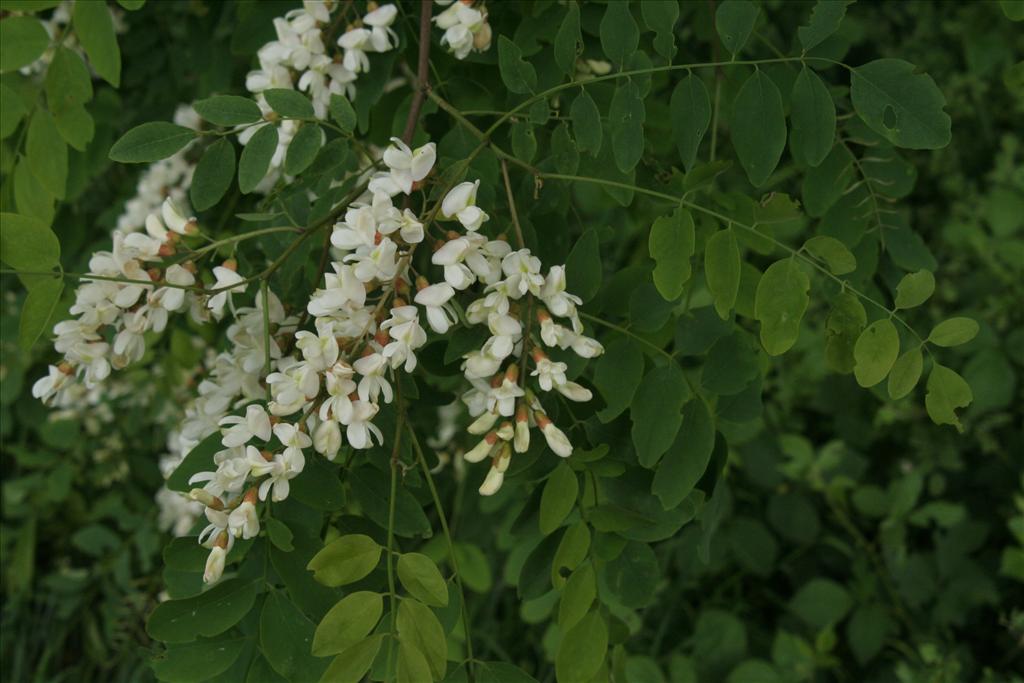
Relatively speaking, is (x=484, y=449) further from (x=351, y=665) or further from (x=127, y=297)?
(x=127, y=297)

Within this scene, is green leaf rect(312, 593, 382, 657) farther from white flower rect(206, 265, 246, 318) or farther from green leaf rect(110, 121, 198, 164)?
green leaf rect(110, 121, 198, 164)

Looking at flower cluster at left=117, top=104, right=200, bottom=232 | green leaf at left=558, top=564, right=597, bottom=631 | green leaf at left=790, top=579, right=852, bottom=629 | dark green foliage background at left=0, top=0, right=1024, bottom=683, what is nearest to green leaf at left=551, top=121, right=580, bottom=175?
dark green foliage background at left=0, top=0, right=1024, bottom=683

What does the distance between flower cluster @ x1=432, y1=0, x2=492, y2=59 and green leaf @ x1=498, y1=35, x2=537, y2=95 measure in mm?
82

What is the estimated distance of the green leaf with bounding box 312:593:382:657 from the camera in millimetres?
872

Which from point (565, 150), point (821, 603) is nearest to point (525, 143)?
point (565, 150)

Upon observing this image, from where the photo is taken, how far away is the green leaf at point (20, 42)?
47.2 inches

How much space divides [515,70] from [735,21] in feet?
0.80

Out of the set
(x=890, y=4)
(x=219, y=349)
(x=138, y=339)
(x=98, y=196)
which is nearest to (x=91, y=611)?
(x=98, y=196)

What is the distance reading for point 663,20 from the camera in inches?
41.4

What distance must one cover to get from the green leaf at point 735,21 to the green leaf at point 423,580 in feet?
2.07

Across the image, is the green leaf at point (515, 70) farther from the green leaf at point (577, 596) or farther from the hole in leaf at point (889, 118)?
the green leaf at point (577, 596)

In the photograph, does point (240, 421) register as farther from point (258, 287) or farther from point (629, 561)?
point (629, 561)

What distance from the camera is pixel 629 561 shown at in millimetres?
1088

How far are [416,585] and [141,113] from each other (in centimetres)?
134
